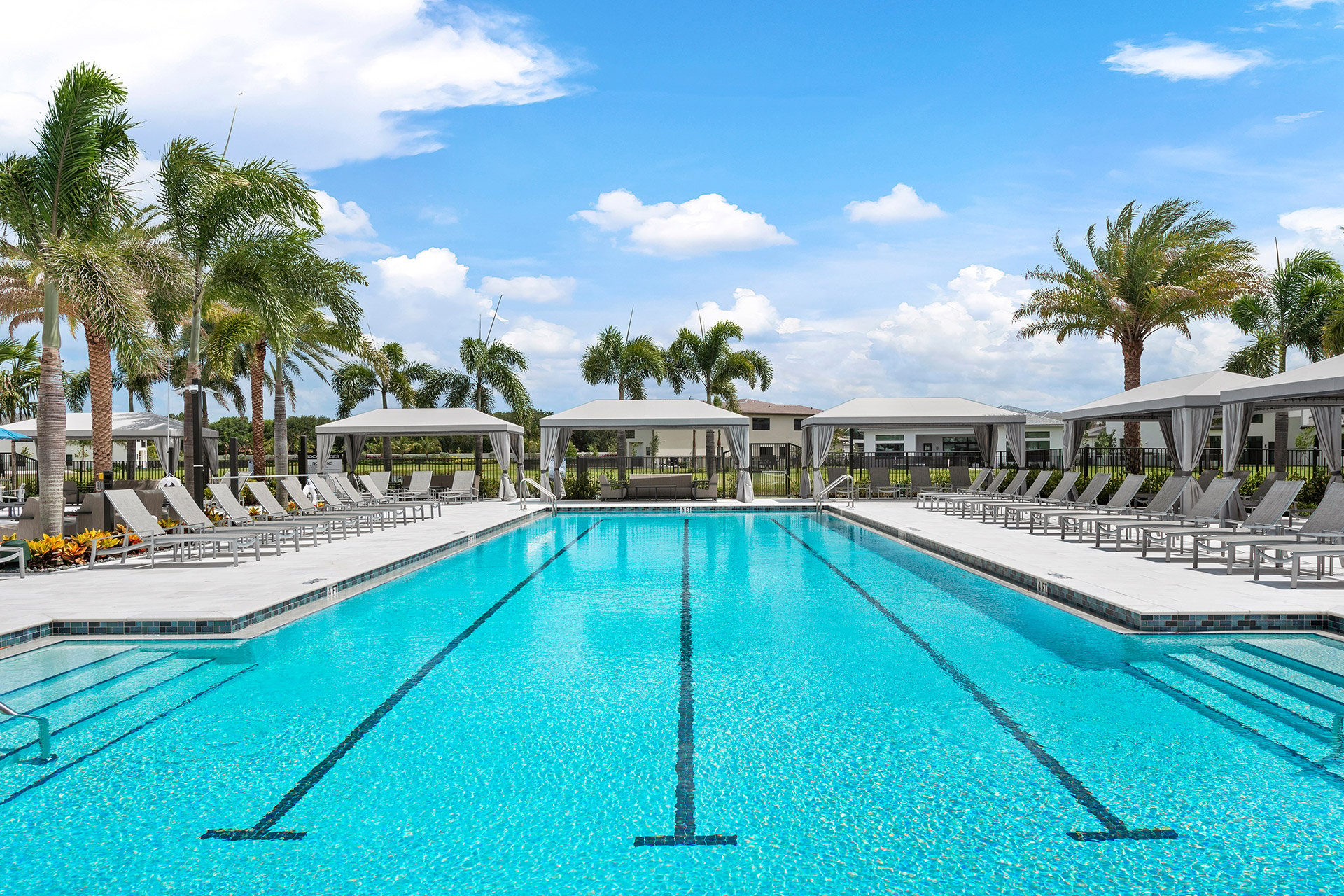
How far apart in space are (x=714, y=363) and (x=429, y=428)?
1149 centimetres

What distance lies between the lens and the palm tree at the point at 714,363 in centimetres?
2917

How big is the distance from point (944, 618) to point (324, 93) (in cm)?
1054

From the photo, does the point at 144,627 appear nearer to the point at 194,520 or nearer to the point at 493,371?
the point at 194,520

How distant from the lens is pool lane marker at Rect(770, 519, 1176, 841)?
3396 millimetres

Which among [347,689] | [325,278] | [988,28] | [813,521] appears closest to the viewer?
[347,689]

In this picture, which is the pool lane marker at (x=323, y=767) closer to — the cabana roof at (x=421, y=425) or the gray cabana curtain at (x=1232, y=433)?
the gray cabana curtain at (x=1232, y=433)

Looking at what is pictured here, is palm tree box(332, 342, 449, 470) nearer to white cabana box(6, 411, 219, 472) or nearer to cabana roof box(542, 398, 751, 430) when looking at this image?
white cabana box(6, 411, 219, 472)

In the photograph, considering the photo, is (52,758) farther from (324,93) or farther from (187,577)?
(324,93)

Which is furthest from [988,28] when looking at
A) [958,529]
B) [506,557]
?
[506,557]

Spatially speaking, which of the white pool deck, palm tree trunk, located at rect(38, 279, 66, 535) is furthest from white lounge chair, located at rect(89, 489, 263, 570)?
palm tree trunk, located at rect(38, 279, 66, 535)

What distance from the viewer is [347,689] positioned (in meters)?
5.39

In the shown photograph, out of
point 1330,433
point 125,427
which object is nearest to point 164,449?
point 125,427

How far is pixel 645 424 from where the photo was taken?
1952 centimetres

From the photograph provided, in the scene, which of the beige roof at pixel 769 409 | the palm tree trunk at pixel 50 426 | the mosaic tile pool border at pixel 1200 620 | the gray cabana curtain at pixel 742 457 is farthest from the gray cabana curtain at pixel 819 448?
the beige roof at pixel 769 409
